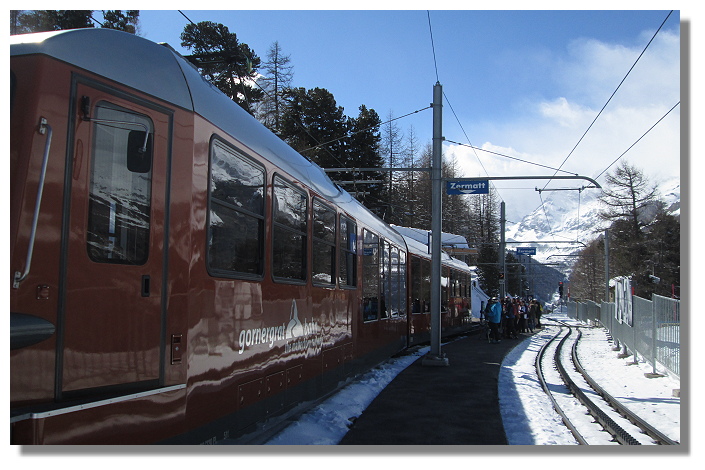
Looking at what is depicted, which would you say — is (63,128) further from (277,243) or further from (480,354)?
(480,354)

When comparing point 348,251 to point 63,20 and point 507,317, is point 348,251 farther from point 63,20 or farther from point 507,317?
point 507,317

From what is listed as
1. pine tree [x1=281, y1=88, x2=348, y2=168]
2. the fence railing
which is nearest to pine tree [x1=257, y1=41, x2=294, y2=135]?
pine tree [x1=281, y1=88, x2=348, y2=168]

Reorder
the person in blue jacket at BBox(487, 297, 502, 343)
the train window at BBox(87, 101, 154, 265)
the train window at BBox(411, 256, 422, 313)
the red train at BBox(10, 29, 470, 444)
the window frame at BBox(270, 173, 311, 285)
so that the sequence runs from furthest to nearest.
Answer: the person in blue jacket at BBox(487, 297, 502, 343) → the train window at BBox(411, 256, 422, 313) → the window frame at BBox(270, 173, 311, 285) → the train window at BBox(87, 101, 154, 265) → the red train at BBox(10, 29, 470, 444)

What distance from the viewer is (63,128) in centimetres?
372

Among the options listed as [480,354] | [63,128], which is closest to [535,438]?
[63,128]

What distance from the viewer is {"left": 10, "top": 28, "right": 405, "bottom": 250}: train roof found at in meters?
3.82

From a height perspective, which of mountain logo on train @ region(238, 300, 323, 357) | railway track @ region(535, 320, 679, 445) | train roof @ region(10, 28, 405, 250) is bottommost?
railway track @ region(535, 320, 679, 445)

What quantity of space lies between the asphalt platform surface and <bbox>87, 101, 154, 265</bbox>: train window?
3.57 metres

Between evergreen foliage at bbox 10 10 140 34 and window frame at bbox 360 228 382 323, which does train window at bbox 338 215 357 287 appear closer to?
window frame at bbox 360 228 382 323

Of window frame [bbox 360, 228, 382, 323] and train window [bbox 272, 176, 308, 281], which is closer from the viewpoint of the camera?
train window [bbox 272, 176, 308, 281]

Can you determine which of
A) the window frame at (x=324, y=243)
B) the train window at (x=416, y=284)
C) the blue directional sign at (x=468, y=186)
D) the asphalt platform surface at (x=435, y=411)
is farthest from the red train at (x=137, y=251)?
the train window at (x=416, y=284)

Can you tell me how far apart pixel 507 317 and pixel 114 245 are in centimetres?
2084

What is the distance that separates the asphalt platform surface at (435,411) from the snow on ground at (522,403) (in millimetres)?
182

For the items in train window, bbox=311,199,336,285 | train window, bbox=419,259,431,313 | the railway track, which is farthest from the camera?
train window, bbox=419,259,431,313
